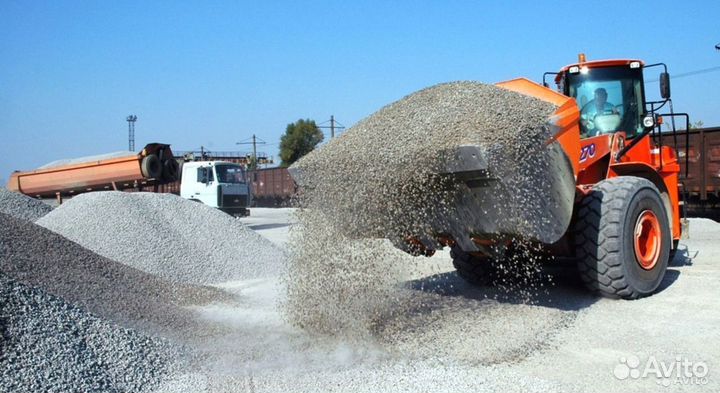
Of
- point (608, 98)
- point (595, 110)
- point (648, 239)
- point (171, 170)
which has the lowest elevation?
point (648, 239)

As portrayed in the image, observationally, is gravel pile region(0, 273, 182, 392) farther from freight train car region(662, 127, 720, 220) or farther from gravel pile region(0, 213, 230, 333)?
freight train car region(662, 127, 720, 220)

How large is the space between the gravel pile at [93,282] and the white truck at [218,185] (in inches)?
407

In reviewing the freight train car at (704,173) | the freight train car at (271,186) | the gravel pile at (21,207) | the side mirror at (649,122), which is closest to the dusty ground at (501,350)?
the side mirror at (649,122)

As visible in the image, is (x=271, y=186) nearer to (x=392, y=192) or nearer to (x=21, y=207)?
(x=21, y=207)

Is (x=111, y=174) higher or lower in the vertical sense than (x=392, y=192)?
higher

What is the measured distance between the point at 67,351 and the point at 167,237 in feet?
15.5

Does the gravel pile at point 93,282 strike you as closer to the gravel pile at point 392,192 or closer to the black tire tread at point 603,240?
the gravel pile at point 392,192

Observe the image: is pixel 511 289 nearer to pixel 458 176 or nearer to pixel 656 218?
pixel 656 218

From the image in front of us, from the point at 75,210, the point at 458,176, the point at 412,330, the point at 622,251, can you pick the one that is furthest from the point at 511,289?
the point at 75,210

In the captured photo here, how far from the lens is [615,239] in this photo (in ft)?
15.2

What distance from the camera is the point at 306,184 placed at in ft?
14.9

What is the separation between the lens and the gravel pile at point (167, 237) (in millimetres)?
7375

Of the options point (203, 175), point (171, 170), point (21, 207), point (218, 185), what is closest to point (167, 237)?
point (21, 207)

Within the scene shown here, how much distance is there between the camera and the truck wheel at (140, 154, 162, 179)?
15867 millimetres
